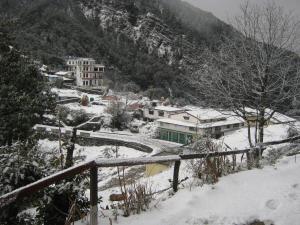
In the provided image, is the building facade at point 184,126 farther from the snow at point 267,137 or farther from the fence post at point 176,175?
the fence post at point 176,175

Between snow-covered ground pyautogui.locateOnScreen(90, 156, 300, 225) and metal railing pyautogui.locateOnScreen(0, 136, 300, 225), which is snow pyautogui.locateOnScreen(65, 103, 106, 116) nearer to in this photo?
snow-covered ground pyautogui.locateOnScreen(90, 156, 300, 225)

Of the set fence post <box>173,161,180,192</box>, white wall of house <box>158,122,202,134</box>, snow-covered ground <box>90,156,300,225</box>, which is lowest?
white wall of house <box>158,122,202,134</box>

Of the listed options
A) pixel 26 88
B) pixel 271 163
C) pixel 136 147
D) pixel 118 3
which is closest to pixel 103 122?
pixel 136 147

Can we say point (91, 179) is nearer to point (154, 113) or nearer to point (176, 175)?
point (176, 175)

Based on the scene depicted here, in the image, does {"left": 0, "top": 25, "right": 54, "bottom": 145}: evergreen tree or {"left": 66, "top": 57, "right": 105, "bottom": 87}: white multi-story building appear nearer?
{"left": 0, "top": 25, "right": 54, "bottom": 145}: evergreen tree

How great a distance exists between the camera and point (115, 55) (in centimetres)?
13412

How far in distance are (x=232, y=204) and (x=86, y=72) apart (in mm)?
90838

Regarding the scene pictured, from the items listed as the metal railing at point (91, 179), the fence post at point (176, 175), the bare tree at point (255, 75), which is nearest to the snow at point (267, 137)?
the bare tree at point (255, 75)

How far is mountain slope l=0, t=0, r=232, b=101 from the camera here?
376 feet

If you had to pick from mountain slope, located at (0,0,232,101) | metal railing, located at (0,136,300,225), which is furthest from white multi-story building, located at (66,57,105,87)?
metal railing, located at (0,136,300,225)

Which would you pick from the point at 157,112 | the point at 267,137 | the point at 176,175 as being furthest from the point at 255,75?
the point at 157,112

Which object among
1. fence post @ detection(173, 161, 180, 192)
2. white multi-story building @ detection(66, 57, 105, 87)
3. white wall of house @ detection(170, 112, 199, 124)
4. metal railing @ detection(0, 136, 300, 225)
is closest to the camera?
metal railing @ detection(0, 136, 300, 225)

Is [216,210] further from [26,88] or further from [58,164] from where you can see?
[26,88]

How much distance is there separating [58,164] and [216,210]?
2183 millimetres
